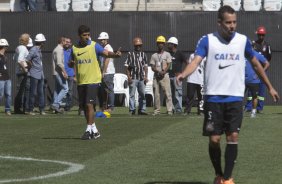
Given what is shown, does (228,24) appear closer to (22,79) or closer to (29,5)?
(22,79)

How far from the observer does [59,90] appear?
2725cm

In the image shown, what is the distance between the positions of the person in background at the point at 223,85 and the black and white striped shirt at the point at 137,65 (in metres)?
15.4

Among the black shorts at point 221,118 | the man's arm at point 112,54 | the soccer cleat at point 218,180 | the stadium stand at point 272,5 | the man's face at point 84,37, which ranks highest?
the stadium stand at point 272,5

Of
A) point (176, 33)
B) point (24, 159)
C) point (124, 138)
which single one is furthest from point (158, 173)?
point (176, 33)

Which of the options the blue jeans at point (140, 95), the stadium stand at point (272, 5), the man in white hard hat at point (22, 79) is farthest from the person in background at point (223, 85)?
the stadium stand at point (272, 5)

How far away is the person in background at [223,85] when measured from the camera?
1070cm

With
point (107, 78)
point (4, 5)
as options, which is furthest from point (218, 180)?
point (4, 5)

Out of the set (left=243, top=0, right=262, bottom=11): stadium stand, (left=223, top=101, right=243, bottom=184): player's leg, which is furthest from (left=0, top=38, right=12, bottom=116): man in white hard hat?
(left=223, top=101, right=243, bottom=184): player's leg

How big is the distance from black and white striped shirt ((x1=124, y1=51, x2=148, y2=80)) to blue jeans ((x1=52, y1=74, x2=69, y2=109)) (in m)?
1.97

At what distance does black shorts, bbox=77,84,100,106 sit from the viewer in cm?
1716

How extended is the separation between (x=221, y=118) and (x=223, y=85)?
14.6 inches

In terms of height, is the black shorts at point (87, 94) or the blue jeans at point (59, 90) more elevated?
the black shorts at point (87, 94)

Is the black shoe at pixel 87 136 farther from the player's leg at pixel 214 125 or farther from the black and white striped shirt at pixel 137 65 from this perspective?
the black and white striped shirt at pixel 137 65

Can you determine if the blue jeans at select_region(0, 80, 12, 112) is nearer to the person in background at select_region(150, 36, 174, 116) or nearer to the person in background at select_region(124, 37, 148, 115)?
the person in background at select_region(124, 37, 148, 115)
